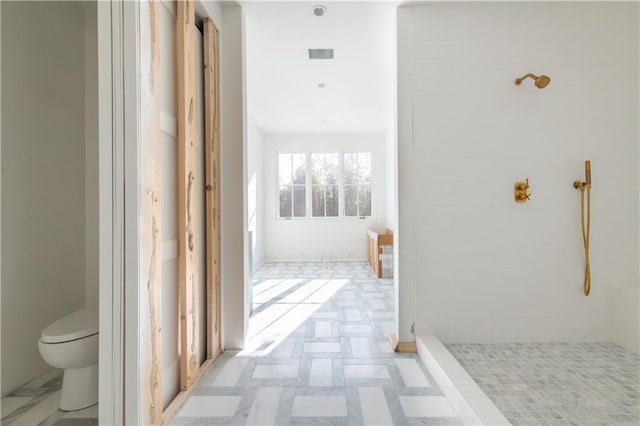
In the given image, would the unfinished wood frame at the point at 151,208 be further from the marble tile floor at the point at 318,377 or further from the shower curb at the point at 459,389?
the shower curb at the point at 459,389

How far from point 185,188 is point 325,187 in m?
4.62

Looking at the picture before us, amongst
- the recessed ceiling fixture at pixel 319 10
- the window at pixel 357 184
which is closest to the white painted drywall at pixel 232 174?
the recessed ceiling fixture at pixel 319 10

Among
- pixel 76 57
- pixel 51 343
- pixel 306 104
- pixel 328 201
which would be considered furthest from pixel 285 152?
pixel 51 343

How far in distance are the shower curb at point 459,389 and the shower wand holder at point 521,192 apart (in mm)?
1217

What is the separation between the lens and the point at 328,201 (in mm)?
6289

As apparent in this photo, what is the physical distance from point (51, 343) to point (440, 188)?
2552 mm

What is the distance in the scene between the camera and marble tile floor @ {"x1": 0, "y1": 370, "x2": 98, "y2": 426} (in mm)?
1584

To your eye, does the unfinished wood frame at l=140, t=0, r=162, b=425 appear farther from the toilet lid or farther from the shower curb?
the shower curb

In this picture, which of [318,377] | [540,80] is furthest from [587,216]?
[318,377]

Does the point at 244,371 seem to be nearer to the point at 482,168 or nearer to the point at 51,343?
the point at 51,343

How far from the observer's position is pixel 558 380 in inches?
71.3

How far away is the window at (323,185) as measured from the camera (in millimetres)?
6266

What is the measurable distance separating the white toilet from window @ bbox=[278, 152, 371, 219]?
4682 mm

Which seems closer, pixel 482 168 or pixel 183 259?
pixel 183 259
